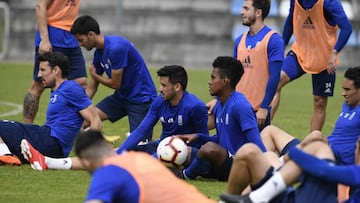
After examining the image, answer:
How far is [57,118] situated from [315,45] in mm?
3824

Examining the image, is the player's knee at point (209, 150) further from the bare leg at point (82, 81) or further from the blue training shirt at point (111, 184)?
the bare leg at point (82, 81)

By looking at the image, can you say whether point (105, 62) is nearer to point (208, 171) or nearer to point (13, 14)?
point (208, 171)

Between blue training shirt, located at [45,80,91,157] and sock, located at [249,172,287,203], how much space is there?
417 centimetres

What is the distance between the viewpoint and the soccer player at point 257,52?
12.0 metres

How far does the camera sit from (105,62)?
502 inches

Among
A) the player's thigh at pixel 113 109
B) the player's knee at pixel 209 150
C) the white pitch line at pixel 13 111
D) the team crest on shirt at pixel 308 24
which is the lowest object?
the white pitch line at pixel 13 111

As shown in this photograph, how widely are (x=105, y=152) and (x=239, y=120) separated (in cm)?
331

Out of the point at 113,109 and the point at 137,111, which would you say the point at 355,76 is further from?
the point at 113,109

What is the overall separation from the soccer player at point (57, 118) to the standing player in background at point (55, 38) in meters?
1.93

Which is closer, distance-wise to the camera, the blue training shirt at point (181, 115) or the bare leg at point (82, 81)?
the blue training shirt at point (181, 115)

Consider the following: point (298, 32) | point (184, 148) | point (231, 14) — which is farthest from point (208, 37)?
point (184, 148)

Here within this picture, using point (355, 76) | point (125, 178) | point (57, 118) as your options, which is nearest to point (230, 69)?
point (355, 76)

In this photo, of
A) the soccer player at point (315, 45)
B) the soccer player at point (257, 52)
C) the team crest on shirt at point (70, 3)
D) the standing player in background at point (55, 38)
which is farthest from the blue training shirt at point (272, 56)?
the team crest on shirt at point (70, 3)

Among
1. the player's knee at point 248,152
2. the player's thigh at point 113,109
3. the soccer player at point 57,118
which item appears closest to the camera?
the player's knee at point 248,152
